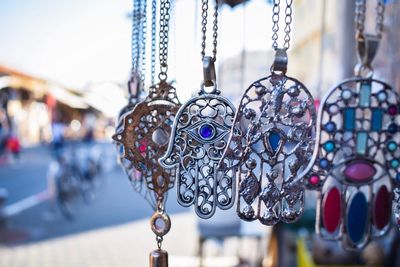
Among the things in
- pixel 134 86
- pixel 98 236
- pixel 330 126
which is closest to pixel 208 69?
pixel 330 126

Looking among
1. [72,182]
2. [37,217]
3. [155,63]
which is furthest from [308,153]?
[72,182]

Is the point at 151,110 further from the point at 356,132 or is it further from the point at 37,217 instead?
the point at 37,217

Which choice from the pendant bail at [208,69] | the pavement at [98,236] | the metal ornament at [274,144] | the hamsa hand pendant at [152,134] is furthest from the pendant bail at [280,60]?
the pavement at [98,236]

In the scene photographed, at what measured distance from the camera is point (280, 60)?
70 cm

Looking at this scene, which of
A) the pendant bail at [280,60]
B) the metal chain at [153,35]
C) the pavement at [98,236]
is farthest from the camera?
the pavement at [98,236]

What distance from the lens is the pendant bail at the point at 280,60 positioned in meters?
0.70

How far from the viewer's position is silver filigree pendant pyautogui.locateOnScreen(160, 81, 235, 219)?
0.73 metres

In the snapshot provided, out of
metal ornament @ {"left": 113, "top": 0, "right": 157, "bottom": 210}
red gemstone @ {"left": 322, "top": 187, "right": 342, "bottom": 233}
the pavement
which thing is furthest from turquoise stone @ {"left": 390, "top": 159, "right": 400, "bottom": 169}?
the pavement

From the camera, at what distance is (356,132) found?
0.71 m

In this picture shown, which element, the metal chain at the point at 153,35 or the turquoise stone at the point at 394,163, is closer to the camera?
the turquoise stone at the point at 394,163

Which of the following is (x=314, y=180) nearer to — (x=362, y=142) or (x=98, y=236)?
(x=362, y=142)

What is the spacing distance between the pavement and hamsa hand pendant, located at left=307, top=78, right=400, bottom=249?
1469 millimetres

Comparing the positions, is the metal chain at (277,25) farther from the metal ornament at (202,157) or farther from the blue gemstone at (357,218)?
the blue gemstone at (357,218)

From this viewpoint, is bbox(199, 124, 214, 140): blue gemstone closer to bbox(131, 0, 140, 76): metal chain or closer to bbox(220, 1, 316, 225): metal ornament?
bbox(220, 1, 316, 225): metal ornament
